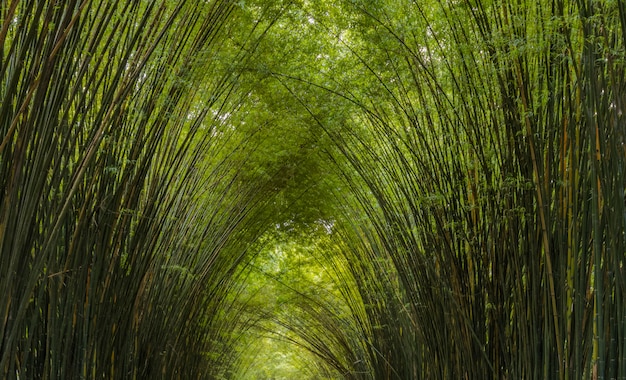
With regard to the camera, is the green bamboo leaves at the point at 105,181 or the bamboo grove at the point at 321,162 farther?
the bamboo grove at the point at 321,162

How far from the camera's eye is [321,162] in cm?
789

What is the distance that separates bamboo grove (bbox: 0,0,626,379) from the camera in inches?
120

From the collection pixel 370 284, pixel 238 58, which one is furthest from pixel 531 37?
pixel 370 284

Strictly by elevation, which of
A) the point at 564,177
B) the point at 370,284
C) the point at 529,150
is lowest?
the point at 564,177

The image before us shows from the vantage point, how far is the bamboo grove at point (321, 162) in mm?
3047

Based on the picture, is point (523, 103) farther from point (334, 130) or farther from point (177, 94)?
point (334, 130)

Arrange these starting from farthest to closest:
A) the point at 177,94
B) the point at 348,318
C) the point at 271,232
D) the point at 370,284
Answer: the point at 348,318 → the point at 271,232 → the point at 370,284 → the point at 177,94

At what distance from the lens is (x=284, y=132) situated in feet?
23.1

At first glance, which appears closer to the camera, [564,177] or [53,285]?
[564,177]

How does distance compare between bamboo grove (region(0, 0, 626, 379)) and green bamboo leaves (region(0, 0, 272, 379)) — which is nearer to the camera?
green bamboo leaves (region(0, 0, 272, 379))

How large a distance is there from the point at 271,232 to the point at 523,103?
6.21 meters

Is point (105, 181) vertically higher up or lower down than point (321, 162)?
lower down

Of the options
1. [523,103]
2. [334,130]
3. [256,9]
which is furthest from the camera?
[334,130]

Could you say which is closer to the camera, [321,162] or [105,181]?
[105,181]
